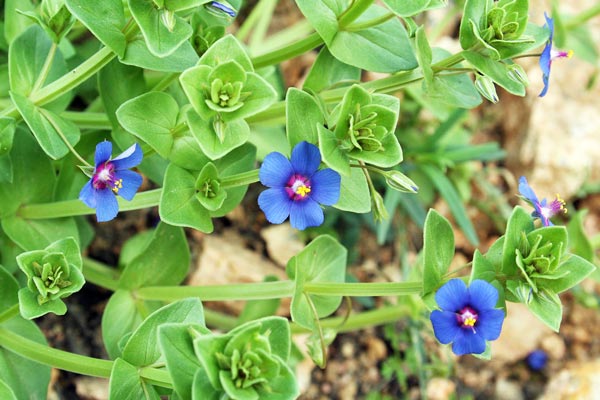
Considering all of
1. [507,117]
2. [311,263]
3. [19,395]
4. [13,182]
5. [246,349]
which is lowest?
[507,117]

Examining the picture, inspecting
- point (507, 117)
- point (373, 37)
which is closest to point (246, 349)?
point (373, 37)

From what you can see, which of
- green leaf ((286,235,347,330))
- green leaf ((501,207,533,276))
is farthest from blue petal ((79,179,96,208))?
green leaf ((501,207,533,276))

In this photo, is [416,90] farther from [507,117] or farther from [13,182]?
[13,182]

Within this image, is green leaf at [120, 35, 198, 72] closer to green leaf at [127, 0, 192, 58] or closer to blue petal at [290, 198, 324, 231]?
green leaf at [127, 0, 192, 58]

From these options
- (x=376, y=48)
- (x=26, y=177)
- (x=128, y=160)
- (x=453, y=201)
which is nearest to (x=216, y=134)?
(x=128, y=160)

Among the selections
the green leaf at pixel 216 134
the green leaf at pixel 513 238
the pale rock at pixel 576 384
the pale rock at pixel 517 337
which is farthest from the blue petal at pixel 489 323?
the pale rock at pixel 517 337

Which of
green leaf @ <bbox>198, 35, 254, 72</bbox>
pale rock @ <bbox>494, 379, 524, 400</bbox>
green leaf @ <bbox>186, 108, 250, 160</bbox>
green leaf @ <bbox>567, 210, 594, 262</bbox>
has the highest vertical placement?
green leaf @ <bbox>198, 35, 254, 72</bbox>
